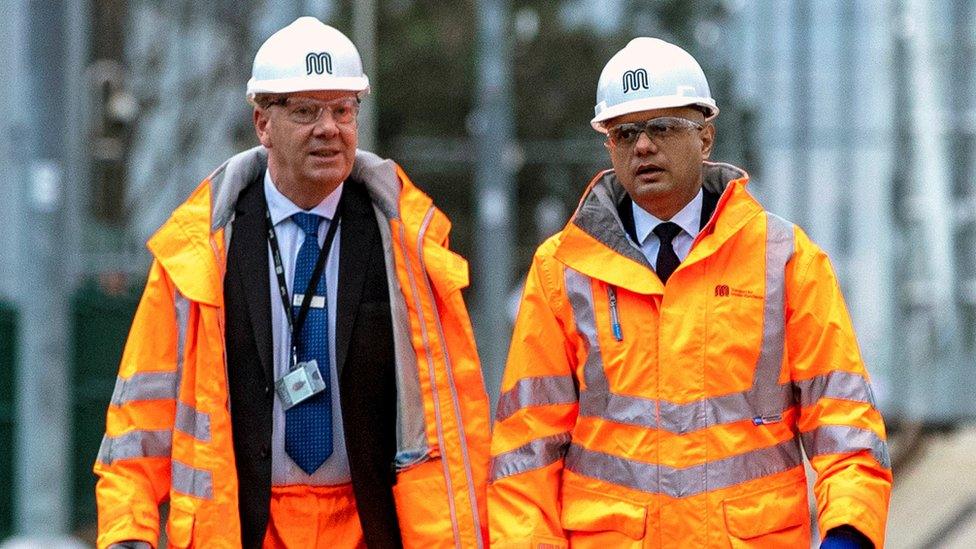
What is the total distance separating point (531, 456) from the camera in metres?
5.27

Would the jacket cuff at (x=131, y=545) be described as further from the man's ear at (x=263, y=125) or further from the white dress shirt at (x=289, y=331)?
the man's ear at (x=263, y=125)

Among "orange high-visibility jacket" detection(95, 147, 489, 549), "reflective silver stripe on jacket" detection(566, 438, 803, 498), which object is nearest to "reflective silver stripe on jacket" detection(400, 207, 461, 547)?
"orange high-visibility jacket" detection(95, 147, 489, 549)

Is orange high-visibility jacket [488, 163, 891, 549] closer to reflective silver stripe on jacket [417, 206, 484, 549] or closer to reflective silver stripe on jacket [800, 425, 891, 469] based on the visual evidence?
reflective silver stripe on jacket [800, 425, 891, 469]

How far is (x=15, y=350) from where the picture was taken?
12.1 m

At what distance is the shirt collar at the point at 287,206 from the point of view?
5.61m

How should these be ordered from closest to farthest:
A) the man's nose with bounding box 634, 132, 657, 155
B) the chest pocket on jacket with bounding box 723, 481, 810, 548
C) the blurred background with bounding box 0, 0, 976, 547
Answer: the chest pocket on jacket with bounding box 723, 481, 810, 548 < the man's nose with bounding box 634, 132, 657, 155 < the blurred background with bounding box 0, 0, 976, 547

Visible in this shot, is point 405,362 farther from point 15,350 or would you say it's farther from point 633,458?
point 15,350

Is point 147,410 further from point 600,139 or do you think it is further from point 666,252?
point 600,139

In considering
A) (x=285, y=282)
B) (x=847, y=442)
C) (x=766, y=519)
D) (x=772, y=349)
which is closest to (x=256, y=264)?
(x=285, y=282)

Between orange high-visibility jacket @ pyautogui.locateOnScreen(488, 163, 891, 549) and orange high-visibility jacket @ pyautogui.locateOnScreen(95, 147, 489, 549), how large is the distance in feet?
0.81

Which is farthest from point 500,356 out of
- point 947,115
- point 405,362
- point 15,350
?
point 405,362

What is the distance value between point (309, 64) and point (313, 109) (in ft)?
0.38

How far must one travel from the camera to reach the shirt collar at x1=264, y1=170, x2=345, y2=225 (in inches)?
221

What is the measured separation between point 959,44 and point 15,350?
13735 mm
